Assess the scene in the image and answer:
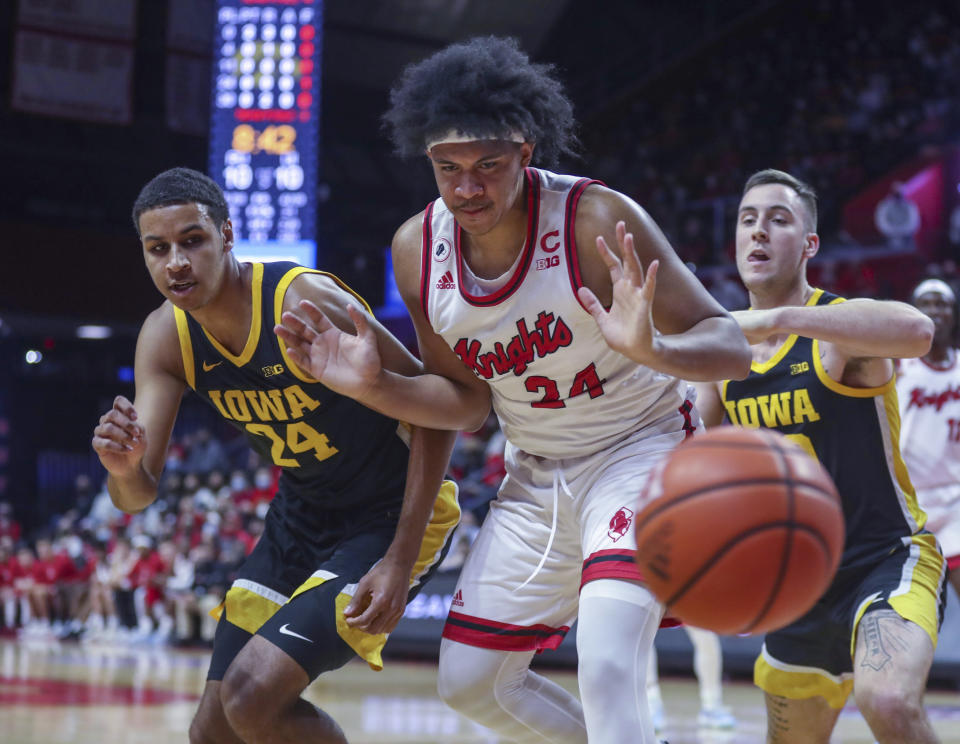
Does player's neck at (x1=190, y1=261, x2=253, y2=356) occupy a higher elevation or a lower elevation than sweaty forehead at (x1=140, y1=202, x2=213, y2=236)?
lower

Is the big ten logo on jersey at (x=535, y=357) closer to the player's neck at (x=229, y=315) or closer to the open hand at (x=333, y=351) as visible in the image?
the open hand at (x=333, y=351)

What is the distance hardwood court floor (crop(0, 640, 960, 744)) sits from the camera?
6117 mm

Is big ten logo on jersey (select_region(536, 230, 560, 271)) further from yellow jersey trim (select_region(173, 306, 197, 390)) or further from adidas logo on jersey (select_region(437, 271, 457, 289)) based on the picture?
yellow jersey trim (select_region(173, 306, 197, 390))

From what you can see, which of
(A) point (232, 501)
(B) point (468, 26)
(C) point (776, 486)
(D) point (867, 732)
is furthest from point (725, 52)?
(C) point (776, 486)

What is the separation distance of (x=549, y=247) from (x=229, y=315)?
1.09m

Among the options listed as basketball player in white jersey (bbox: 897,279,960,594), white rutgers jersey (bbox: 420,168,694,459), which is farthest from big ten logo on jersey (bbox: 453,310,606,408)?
basketball player in white jersey (bbox: 897,279,960,594)

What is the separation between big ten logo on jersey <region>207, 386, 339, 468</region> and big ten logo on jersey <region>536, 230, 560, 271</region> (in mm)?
900

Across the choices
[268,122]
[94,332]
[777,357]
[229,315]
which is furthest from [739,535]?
[94,332]

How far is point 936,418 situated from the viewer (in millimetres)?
5301

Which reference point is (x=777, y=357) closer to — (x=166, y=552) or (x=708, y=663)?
(x=708, y=663)

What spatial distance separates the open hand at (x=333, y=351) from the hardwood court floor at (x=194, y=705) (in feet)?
10.7

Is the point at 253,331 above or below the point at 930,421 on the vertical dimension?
above

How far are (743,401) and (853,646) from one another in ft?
2.83

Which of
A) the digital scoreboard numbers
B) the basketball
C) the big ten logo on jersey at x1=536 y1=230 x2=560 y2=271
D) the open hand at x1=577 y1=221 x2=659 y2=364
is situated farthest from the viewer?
the digital scoreboard numbers
